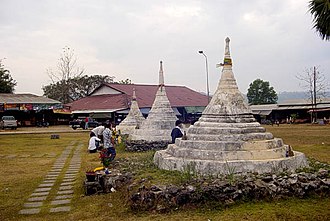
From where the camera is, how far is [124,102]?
132ft

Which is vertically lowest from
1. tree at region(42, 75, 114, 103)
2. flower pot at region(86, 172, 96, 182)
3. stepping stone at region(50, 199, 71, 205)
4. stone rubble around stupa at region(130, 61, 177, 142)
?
stepping stone at region(50, 199, 71, 205)

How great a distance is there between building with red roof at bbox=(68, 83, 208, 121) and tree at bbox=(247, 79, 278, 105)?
57.4ft

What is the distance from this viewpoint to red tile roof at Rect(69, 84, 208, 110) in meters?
41.0

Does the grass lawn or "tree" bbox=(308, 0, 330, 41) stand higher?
"tree" bbox=(308, 0, 330, 41)

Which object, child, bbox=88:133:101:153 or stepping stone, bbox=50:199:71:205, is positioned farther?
child, bbox=88:133:101:153

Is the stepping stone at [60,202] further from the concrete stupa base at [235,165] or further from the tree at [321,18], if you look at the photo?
the tree at [321,18]

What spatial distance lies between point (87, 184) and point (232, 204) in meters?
3.93

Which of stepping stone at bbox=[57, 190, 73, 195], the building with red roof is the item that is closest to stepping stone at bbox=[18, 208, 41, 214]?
stepping stone at bbox=[57, 190, 73, 195]

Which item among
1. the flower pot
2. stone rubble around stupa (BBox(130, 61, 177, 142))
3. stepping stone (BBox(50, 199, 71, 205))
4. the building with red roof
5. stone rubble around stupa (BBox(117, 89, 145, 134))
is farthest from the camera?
the building with red roof

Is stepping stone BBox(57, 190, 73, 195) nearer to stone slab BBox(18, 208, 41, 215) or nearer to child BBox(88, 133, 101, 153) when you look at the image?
stone slab BBox(18, 208, 41, 215)

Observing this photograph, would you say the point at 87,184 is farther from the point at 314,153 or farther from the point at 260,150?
the point at 314,153

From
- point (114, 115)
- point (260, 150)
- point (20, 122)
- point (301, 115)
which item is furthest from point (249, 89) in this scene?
point (260, 150)

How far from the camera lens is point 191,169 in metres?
9.02

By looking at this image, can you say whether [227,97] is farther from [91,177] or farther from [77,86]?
[77,86]
